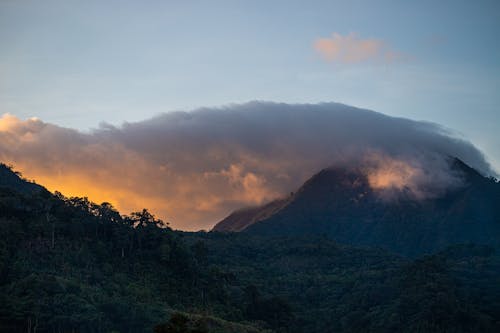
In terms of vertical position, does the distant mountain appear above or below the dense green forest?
above

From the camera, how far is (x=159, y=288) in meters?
135

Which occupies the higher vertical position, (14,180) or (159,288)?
(14,180)

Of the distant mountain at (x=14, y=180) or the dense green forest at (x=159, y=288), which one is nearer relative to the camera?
the dense green forest at (x=159, y=288)

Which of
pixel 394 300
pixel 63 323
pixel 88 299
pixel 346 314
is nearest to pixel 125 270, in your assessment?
pixel 88 299

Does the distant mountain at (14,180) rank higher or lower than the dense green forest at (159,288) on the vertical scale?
higher

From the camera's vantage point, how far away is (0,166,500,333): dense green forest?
107 meters

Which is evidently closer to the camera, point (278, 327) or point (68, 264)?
point (68, 264)

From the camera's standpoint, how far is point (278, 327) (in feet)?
472

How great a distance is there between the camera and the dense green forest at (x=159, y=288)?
107062 mm

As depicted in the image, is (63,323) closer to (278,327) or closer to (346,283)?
(278,327)

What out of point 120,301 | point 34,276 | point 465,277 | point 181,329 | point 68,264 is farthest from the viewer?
point 465,277

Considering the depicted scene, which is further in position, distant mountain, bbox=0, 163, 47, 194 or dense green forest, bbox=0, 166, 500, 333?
distant mountain, bbox=0, 163, 47, 194

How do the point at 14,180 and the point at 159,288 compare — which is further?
the point at 14,180

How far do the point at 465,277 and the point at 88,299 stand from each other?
108 m
